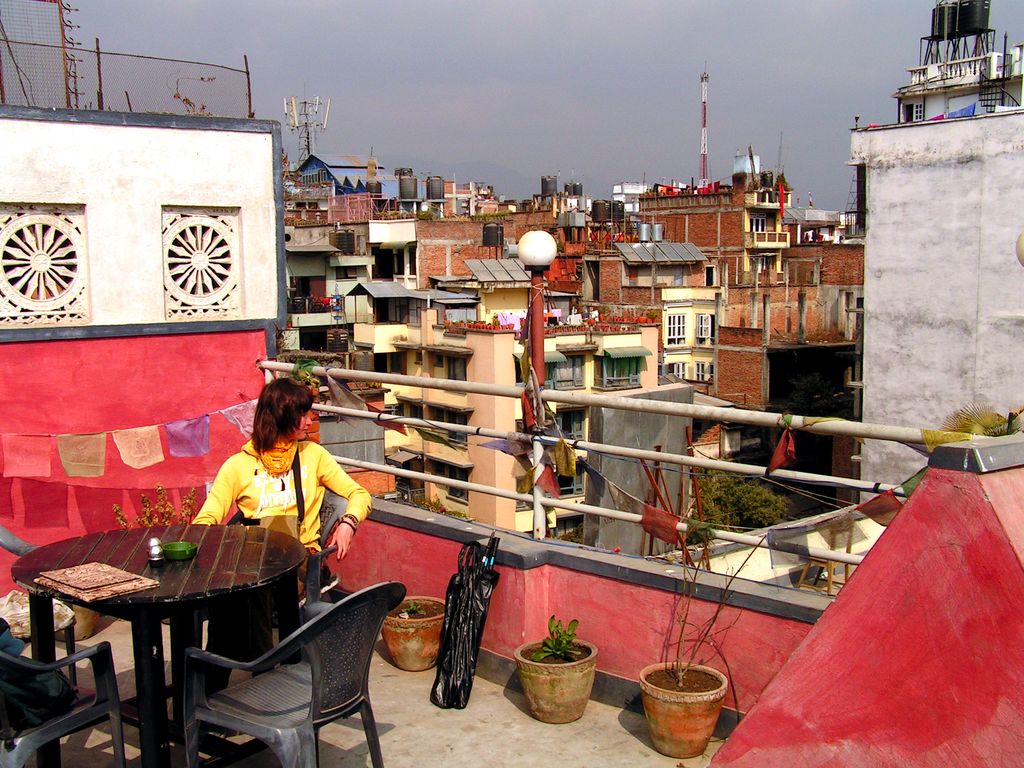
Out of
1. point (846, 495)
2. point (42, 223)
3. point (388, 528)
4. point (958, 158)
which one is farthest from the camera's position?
point (846, 495)

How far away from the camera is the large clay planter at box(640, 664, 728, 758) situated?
421cm

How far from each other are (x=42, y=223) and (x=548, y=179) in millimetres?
73178

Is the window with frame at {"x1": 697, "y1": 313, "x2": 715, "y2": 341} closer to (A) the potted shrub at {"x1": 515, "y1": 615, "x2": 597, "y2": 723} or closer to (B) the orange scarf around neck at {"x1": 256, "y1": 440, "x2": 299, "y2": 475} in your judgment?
(A) the potted shrub at {"x1": 515, "y1": 615, "x2": 597, "y2": 723}

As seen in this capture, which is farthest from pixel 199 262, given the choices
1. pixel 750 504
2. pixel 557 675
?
pixel 750 504

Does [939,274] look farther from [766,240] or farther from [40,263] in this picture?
[40,263]

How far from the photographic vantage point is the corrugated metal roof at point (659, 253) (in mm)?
57188

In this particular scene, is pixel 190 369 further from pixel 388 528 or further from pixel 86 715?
pixel 86 715

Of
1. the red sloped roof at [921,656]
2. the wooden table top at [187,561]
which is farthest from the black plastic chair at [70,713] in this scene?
the red sloped roof at [921,656]

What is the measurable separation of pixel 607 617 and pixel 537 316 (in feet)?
5.15

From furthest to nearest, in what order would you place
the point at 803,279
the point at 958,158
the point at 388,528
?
the point at 803,279 < the point at 958,158 < the point at 388,528

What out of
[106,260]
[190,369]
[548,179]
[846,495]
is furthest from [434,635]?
[548,179]

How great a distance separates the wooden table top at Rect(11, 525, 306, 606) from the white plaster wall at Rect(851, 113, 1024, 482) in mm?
31572

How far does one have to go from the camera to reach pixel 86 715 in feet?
12.3

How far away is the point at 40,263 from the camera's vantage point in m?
6.55
